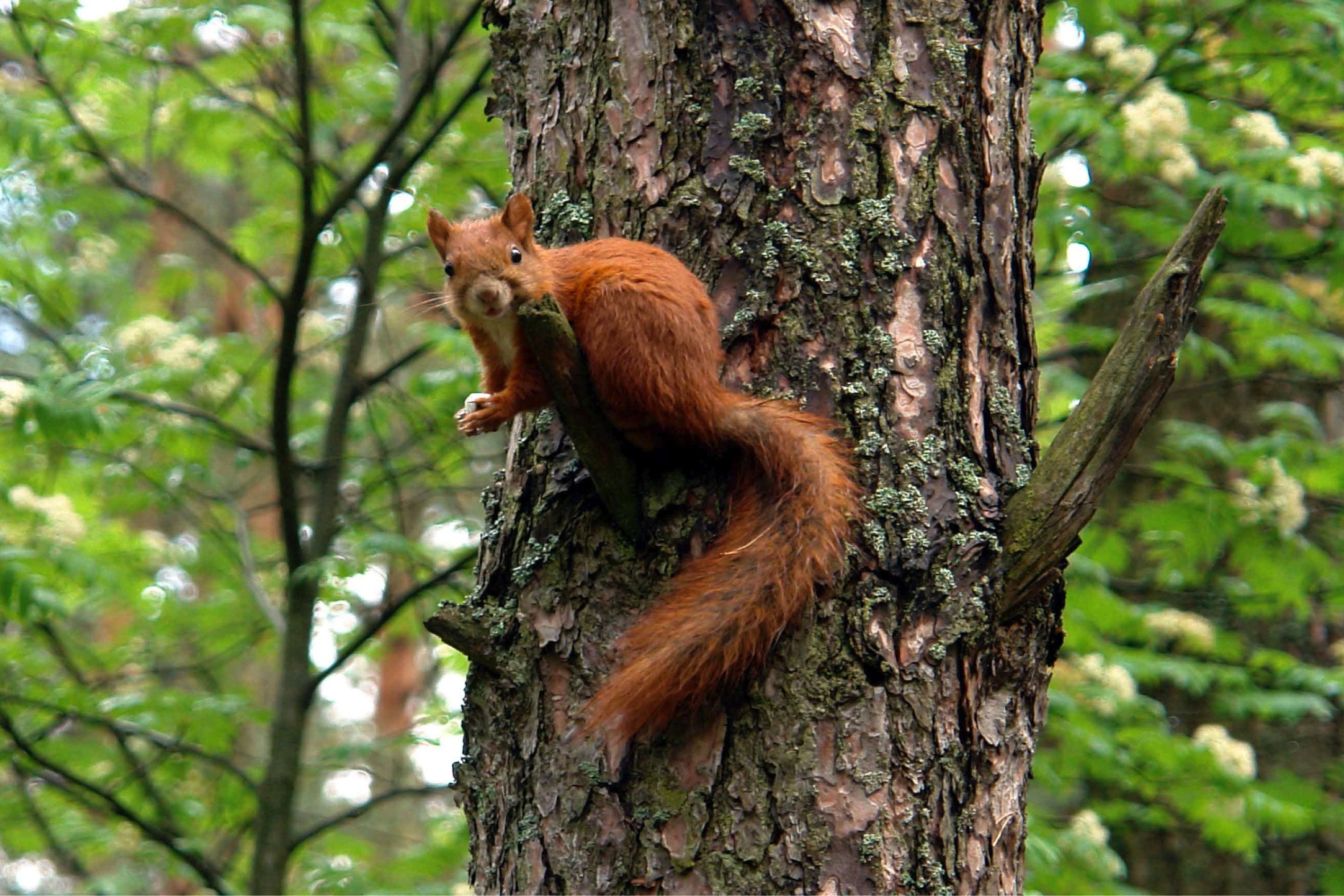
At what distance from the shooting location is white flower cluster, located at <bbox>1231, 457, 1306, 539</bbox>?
4445 millimetres

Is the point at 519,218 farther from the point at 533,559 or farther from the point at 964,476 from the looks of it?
the point at 964,476

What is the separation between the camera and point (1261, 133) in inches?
165

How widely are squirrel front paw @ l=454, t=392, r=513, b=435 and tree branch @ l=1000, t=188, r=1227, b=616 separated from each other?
88 cm

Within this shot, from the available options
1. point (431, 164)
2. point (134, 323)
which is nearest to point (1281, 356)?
point (431, 164)

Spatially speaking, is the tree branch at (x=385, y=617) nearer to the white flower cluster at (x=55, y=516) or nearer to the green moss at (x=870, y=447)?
the white flower cluster at (x=55, y=516)

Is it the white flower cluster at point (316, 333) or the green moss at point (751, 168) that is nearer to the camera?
the green moss at point (751, 168)

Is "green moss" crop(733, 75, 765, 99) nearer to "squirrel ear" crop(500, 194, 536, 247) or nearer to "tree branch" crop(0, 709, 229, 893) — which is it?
"squirrel ear" crop(500, 194, 536, 247)

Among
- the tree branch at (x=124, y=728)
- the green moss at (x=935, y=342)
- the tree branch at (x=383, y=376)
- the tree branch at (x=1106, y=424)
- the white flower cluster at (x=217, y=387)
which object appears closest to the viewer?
the tree branch at (x=1106, y=424)

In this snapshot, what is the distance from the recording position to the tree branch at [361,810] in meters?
4.40

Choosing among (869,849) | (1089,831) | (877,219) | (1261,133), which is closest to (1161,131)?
(1261,133)

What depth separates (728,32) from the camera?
2.16 meters

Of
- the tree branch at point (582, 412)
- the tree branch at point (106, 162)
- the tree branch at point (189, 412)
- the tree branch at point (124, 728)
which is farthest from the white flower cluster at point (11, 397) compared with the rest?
the tree branch at point (582, 412)

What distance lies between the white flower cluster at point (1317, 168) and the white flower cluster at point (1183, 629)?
1661 millimetres

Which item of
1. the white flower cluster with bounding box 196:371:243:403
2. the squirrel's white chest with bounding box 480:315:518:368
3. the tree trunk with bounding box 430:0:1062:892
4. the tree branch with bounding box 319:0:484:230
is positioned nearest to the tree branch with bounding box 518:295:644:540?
the tree trunk with bounding box 430:0:1062:892
